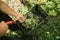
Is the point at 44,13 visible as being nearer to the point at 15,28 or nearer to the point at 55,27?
the point at 55,27

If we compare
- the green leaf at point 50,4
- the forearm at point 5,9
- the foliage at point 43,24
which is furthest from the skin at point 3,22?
the green leaf at point 50,4

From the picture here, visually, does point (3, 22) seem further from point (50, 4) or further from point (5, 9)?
point (50, 4)

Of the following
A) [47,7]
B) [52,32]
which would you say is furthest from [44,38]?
[47,7]

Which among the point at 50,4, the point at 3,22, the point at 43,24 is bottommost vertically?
the point at 43,24

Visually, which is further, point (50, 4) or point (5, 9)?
point (50, 4)

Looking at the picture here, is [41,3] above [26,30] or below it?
above

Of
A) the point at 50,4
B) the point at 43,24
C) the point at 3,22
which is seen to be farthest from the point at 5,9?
the point at 50,4

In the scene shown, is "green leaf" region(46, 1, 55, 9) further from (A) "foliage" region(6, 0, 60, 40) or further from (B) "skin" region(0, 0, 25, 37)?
(B) "skin" region(0, 0, 25, 37)

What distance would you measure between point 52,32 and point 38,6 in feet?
1.34

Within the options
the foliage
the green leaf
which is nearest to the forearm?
the foliage

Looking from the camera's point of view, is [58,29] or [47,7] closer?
[58,29]

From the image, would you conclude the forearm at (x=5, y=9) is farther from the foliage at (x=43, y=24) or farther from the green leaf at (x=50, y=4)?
the green leaf at (x=50, y=4)

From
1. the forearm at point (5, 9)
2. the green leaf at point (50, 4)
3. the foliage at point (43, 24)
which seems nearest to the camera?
the forearm at point (5, 9)

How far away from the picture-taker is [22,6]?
3.56 metres
